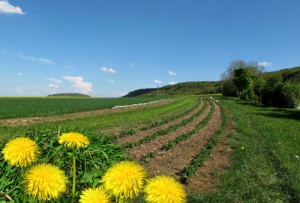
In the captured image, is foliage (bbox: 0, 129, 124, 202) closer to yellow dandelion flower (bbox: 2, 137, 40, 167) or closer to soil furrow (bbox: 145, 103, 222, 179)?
yellow dandelion flower (bbox: 2, 137, 40, 167)

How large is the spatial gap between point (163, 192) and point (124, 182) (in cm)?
22

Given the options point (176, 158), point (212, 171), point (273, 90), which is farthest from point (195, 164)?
point (273, 90)

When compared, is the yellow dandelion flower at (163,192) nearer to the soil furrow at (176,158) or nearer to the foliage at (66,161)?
the foliage at (66,161)

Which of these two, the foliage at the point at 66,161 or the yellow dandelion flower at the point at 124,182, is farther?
the foliage at the point at 66,161

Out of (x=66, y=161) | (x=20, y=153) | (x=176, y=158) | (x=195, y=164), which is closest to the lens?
(x=20, y=153)

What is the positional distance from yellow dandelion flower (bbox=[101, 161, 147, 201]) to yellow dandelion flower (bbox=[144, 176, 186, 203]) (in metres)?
0.07

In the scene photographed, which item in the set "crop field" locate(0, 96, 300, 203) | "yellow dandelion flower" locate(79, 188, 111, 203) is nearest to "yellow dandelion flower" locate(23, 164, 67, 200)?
"yellow dandelion flower" locate(79, 188, 111, 203)

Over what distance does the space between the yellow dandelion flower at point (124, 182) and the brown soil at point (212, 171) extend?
632cm

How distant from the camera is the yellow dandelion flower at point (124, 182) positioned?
57.8 inches

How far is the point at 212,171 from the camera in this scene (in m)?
9.10

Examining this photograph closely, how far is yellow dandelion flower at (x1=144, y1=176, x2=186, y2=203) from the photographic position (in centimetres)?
148

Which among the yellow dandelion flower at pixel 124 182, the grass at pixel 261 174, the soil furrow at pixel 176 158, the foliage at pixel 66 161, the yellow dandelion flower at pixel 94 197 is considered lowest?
the grass at pixel 261 174

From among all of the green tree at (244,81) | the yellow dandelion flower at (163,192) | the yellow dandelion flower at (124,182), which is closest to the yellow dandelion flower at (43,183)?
the yellow dandelion flower at (124,182)

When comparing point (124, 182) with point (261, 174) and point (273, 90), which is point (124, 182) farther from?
point (273, 90)
